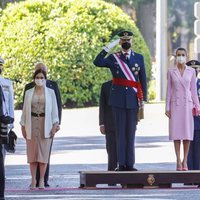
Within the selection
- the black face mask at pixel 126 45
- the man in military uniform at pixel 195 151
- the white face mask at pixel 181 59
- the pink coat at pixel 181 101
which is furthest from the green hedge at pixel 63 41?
the black face mask at pixel 126 45

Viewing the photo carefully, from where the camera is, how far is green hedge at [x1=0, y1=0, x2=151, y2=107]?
4116cm

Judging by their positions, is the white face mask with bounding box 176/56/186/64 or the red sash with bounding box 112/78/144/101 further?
the white face mask with bounding box 176/56/186/64

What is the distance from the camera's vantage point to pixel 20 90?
135 feet

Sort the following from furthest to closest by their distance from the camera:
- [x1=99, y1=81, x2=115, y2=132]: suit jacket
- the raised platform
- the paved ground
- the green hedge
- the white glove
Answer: the green hedge, [x1=99, y1=81, x2=115, y2=132]: suit jacket, the white glove, the raised platform, the paved ground

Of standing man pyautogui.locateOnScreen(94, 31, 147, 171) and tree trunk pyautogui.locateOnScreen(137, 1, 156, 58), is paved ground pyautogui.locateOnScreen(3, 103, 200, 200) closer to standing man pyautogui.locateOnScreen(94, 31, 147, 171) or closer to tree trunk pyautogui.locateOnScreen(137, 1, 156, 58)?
standing man pyautogui.locateOnScreen(94, 31, 147, 171)

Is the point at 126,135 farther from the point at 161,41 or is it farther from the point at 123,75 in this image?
the point at 161,41

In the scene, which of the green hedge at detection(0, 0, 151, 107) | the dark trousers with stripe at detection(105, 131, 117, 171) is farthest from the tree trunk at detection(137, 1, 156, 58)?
the dark trousers with stripe at detection(105, 131, 117, 171)

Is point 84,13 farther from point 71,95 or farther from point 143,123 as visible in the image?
point 143,123

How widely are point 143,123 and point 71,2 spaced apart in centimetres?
903

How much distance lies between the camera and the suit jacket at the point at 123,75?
1788cm

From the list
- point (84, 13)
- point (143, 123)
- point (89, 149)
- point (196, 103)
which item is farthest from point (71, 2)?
point (196, 103)

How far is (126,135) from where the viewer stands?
58.9 ft

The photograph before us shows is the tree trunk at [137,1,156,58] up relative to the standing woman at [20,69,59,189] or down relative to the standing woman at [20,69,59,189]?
up

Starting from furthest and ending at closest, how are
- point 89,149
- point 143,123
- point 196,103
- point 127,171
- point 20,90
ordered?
1. point 20,90
2. point 143,123
3. point 89,149
4. point 196,103
5. point 127,171
